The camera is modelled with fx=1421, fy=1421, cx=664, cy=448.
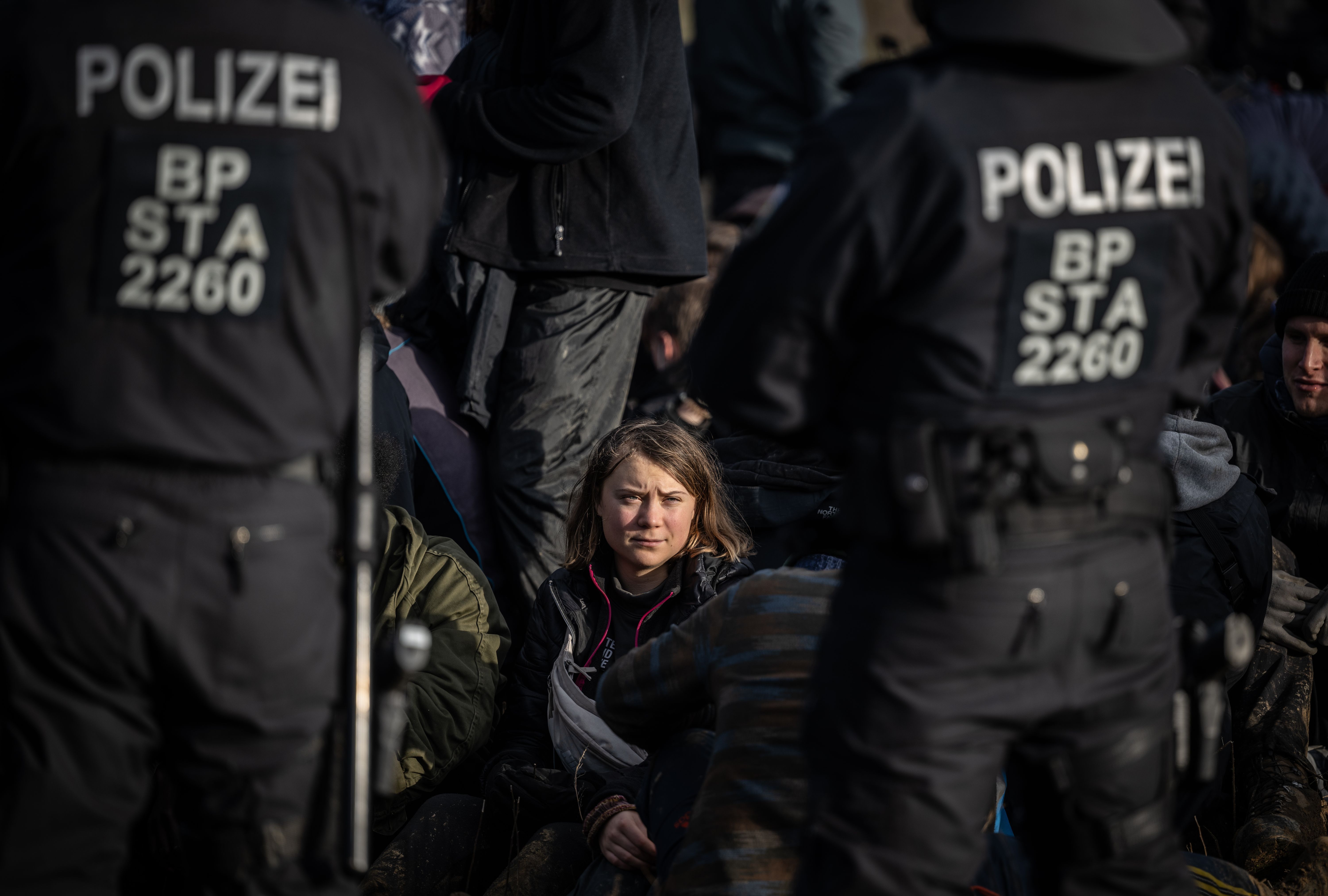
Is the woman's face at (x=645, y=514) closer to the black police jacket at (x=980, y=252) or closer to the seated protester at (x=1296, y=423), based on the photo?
the black police jacket at (x=980, y=252)

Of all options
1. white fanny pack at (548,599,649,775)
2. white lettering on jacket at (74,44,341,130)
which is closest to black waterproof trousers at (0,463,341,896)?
white lettering on jacket at (74,44,341,130)

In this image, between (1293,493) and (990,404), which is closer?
(990,404)

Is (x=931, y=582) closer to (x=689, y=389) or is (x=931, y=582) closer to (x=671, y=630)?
(x=671, y=630)

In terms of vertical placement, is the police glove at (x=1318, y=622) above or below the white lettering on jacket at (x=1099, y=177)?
below

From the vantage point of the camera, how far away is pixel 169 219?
1938 mm

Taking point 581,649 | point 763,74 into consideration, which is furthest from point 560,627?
point 763,74

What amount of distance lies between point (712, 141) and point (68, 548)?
5770mm

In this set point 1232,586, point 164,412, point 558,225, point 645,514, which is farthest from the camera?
point 558,225

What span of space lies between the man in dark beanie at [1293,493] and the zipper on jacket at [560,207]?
2.07 metres

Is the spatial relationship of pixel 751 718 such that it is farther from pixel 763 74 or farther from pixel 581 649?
pixel 763 74

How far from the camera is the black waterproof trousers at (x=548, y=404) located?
3.99 metres

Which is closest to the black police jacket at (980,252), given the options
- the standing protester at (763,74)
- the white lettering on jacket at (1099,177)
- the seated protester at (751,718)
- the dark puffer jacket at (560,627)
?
the white lettering on jacket at (1099,177)

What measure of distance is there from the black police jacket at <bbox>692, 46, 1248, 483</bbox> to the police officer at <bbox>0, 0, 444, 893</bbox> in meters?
0.64

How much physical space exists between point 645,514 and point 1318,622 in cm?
185
